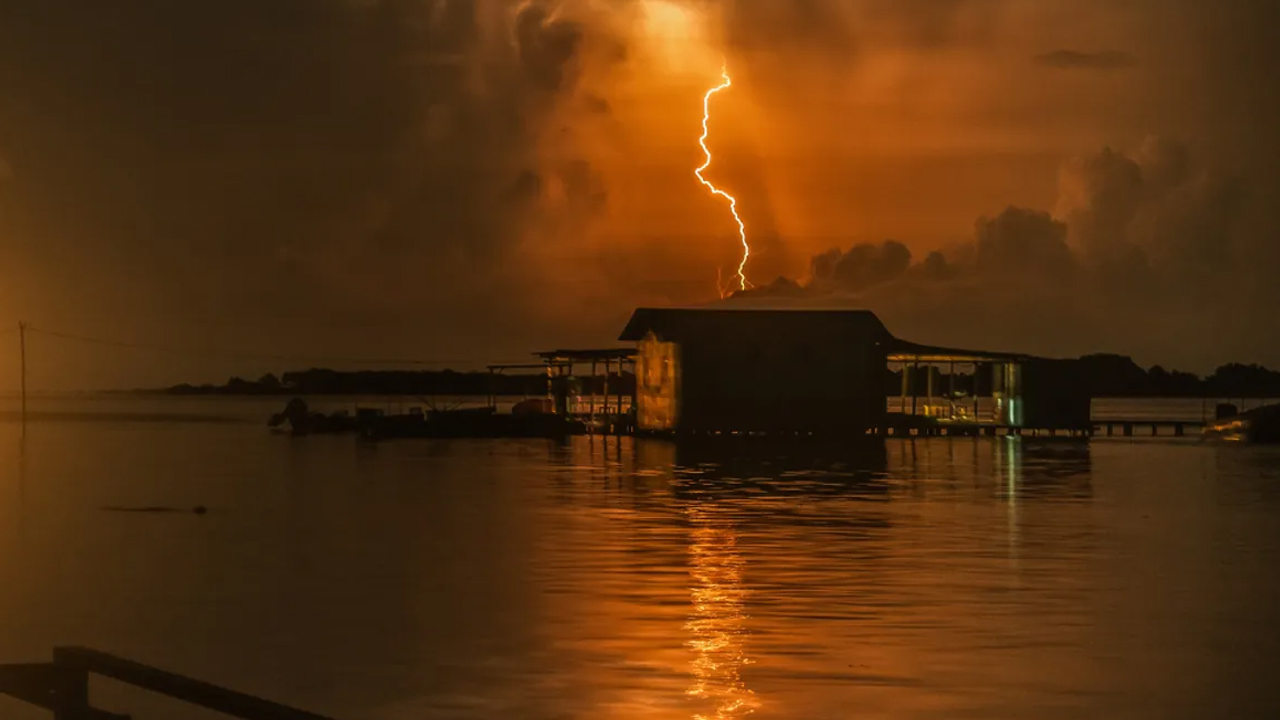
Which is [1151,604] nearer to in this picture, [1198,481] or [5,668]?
[5,668]

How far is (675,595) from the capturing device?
23.5m

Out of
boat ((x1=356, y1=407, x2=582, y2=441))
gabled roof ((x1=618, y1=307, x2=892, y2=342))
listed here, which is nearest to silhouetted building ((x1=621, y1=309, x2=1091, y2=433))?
gabled roof ((x1=618, y1=307, x2=892, y2=342))

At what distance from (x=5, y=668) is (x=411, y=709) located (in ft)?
16.3

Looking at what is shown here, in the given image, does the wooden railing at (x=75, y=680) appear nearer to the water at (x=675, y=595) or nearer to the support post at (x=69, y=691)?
the support post at (x=69, y=691)

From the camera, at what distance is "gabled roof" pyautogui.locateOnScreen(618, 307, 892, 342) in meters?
73.6

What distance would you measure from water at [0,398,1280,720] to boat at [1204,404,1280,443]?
40.3 metres

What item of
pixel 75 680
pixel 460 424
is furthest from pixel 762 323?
pixel 75 680

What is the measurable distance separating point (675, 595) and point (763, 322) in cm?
5093

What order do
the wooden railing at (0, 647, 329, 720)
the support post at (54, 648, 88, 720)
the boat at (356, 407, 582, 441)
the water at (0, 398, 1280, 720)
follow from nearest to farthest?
the wooden railing at (0, 647, 329, 720), the support post at (54, 648, 88, 720), the water at (0, 398, 1280, 720), the boat at (356, 407, 582, 441)

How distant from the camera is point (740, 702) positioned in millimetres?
15984

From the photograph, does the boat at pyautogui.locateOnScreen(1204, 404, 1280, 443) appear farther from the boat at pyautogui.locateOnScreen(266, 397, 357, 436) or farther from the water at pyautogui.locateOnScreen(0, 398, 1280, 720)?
the boat at pyautogui.locateOnScreen(266, 397, 357, 436)

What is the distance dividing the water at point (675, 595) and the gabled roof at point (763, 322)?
2222 centimetres

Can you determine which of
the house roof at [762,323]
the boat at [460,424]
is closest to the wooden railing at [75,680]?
the house roof at [762,323]

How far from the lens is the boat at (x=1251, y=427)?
294 ft
